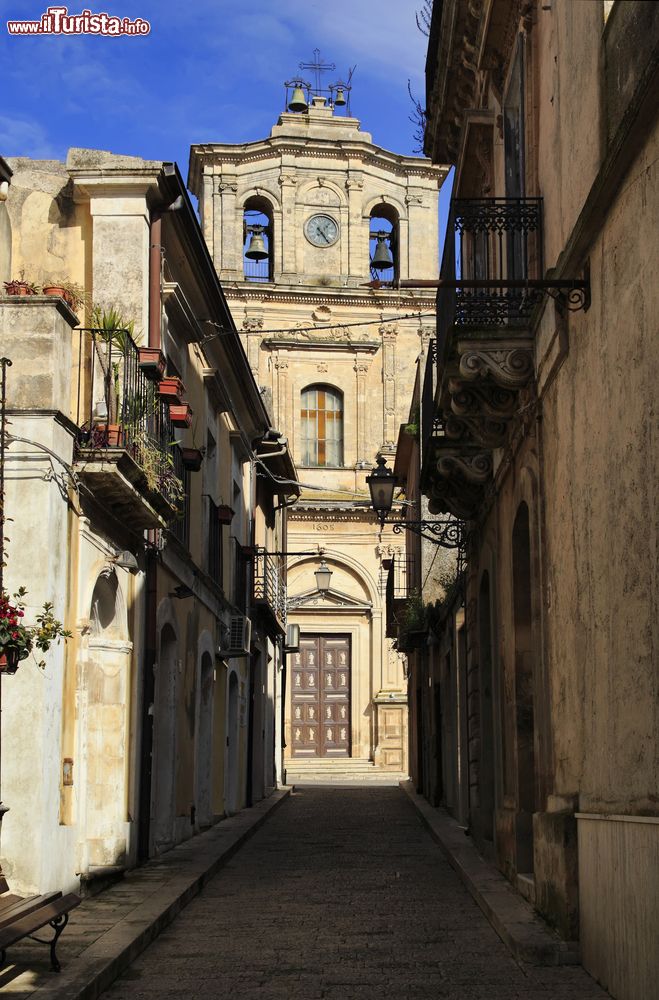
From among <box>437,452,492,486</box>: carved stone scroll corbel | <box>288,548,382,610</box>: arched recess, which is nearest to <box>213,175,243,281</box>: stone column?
<box>288,548,382,610</box>: arched recess

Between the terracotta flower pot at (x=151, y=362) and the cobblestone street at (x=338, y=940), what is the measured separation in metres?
4.80

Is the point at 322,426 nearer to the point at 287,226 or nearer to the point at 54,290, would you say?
the point at 287,226

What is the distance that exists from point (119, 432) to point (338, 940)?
14.7ft

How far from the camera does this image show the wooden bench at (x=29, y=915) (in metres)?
7.08

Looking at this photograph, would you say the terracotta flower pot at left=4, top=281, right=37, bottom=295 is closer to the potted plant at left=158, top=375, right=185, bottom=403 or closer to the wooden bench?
the potted plant at left=158, top=375, right=185, bottom=403

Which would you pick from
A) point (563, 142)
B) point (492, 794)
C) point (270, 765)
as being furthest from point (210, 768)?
point (563, 142)

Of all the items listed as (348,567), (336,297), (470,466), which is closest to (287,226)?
(336,297)

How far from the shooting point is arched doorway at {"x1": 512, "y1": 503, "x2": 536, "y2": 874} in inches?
476

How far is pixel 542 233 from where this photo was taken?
10.9m

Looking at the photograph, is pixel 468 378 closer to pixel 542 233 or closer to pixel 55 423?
pixel 542 233

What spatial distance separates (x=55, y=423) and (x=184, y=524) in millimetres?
6881

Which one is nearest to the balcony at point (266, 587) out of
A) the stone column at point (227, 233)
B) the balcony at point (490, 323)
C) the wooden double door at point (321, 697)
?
the wooden double door at point (321, 697)

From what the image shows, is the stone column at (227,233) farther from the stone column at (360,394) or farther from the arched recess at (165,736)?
the arched recess at (165,736)

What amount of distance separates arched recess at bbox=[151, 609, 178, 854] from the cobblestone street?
0.91 meters
